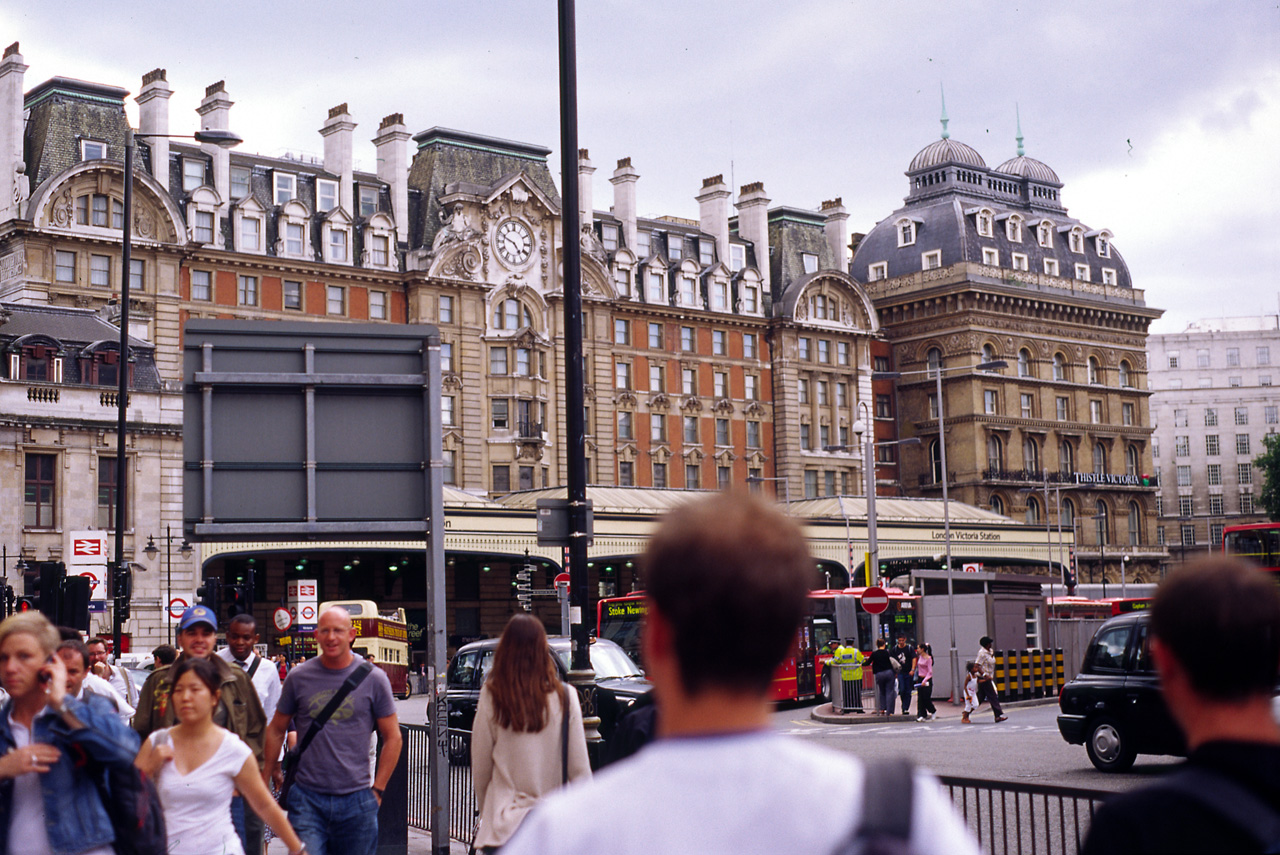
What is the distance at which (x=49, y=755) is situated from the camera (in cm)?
531

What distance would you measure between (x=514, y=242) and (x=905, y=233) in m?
30.6

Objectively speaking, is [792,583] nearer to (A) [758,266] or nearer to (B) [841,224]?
(A) [758,266]

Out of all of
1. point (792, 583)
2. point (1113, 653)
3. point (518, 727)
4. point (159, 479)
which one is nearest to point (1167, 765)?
point (1113, 653)

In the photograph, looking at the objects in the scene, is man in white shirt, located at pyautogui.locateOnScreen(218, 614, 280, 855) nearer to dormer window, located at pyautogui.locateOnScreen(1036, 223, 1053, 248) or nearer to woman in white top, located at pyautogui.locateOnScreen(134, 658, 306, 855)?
woman in white top, located at pyautogui.locateOnScreen(134, 658, 306, 855)

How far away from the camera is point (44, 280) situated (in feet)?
186

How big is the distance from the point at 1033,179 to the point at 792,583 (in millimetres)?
101903

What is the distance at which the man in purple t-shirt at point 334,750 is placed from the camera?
8.37 meters

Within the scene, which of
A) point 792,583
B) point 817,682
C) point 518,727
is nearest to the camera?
point 792,583

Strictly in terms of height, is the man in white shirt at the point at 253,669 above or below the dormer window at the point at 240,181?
below

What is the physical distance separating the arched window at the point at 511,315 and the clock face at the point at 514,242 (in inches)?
72.7

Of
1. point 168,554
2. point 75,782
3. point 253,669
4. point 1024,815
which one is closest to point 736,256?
point 168,554

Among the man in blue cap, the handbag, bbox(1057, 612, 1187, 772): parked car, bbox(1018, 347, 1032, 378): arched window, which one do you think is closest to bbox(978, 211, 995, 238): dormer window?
bbox(1018, 347, 1032, 378): arched window

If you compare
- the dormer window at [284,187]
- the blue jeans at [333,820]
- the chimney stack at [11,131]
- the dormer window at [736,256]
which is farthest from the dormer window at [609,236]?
the blue jeans at [333,820]

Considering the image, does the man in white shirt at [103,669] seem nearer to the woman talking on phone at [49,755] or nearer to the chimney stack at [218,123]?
the woman talking on phone at [49,755]
